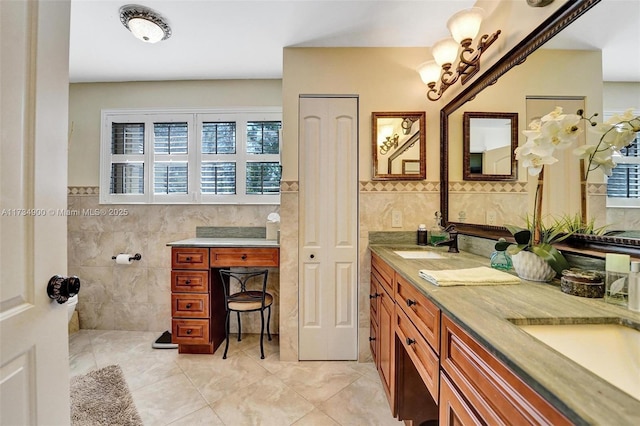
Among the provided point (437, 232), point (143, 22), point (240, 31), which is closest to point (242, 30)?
point (240, 31)

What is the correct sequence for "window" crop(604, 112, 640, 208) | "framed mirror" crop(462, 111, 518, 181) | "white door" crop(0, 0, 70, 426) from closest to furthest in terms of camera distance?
1. "white door" crop(0, 0, 70, 426)
2. "window" crop(604, 112, 640, 208)
3. "framed mirror" crop(462, 111, 518, 181)

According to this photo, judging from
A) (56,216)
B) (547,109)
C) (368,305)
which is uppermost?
(547,109)

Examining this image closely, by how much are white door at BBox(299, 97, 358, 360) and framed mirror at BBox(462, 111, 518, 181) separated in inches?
31.0

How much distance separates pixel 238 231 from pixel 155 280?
3.26 feet

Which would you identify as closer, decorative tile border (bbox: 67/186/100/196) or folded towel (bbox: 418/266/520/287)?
folded towel (bbox: 418/266/520/287)

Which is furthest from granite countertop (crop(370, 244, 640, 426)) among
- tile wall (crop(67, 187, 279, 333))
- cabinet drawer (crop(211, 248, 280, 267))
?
tile wall (crop(67, 187, 279, 333))

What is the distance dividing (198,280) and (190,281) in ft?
0.22

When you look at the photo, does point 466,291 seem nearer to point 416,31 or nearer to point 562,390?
point 562,390

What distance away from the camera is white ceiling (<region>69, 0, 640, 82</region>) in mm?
1659

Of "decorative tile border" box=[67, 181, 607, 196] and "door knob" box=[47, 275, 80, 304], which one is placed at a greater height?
"decorative tile border" box=[67, 181, 607, 196]

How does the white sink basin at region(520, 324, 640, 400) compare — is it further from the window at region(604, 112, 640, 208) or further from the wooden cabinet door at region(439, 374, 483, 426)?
the window at region(604, 112, 640, 208)

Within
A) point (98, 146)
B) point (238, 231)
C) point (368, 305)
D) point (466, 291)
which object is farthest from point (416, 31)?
point (98, 146)

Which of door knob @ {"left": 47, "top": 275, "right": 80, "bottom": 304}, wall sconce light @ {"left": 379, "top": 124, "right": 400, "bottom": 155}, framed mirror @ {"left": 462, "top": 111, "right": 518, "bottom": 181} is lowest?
door knob @ {"left": 47, "top": 275, "right": 80, "bottom": 304}

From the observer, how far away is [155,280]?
2613 mm
